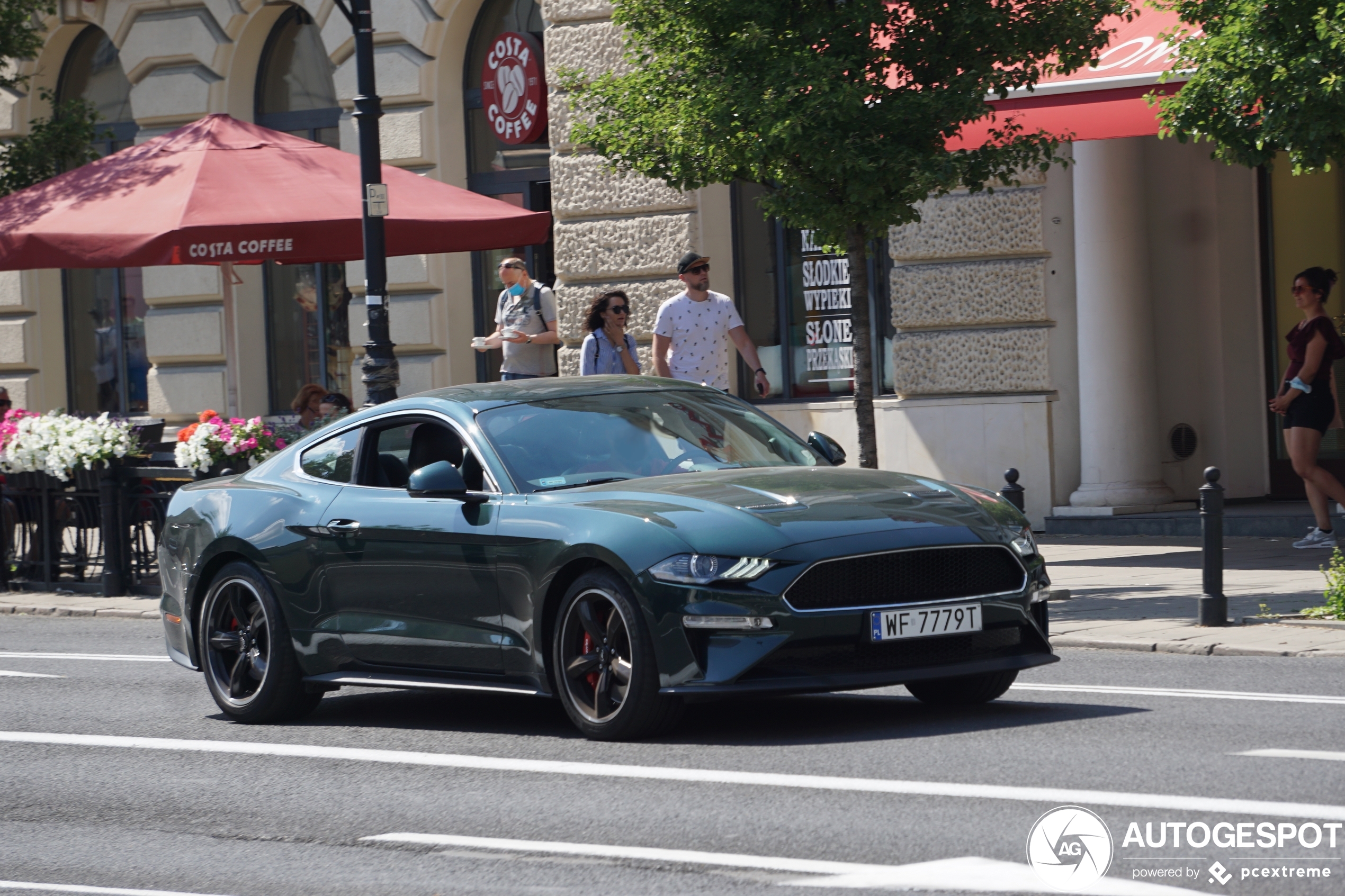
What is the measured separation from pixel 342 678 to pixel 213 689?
0.90 meters

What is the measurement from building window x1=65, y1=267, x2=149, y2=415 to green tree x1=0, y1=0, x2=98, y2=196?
1946 millimetres

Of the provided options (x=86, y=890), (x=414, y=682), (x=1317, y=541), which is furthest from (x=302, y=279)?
(x=86, y=890)

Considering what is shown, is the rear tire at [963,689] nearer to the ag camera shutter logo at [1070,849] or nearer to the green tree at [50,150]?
the ag camera shutter logo at [1070,849]

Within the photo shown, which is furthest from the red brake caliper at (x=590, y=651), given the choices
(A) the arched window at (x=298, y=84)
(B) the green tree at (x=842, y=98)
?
(A) the arched window at (x=298, y=84)

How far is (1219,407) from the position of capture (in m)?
16.9

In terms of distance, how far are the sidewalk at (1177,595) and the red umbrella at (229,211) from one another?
4.86m

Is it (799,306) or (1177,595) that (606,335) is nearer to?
(799,306)

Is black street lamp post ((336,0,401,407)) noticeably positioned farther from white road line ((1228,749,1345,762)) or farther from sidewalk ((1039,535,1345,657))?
white road line ((1228,749,1345,762))

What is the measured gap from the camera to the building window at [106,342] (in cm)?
2320

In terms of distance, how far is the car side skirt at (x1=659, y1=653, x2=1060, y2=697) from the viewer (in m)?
7.40

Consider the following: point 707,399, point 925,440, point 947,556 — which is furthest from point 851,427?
point 947,556

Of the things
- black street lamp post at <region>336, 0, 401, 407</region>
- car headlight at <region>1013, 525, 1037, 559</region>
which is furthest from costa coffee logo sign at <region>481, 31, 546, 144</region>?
car headlight at <region>1013, 525, 1037, 559</region>

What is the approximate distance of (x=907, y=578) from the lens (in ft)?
25.0

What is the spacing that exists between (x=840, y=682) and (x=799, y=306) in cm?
1095
